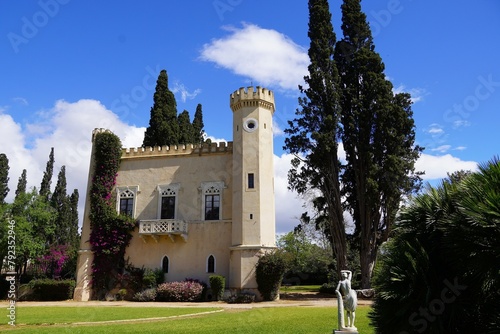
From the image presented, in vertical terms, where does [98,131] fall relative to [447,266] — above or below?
above

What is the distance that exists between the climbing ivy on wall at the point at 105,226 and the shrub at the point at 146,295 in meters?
2.78

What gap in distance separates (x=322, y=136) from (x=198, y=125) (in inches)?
779

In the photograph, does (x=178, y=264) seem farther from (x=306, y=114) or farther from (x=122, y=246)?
(x=306, y=114)

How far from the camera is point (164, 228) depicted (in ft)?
87.6

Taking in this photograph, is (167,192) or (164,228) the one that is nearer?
(164,228)

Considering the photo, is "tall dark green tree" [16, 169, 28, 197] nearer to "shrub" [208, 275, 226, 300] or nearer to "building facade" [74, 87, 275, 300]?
"building facade" [74, 87, 275, 300]

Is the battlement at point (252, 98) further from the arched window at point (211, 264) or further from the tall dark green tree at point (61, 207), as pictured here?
the tall dark green tree at point (61, 207)

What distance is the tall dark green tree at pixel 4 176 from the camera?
43.3 m

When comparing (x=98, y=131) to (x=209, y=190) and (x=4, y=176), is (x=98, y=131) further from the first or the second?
(x=4, y=176)

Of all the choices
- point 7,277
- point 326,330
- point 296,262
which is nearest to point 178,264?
point 7,277

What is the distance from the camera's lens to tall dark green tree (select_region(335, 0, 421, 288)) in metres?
25.5

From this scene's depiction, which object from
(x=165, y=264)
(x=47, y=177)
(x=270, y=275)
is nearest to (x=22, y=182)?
(x=47, y=177)

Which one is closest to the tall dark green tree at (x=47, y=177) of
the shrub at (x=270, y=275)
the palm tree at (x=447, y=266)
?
the shrub at (x=270, y=275)

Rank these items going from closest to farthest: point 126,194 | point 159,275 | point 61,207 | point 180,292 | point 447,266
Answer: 1. point 447,266
2. point 180,292
3. point 159,275
4. point 126,194
5. point 61,207
